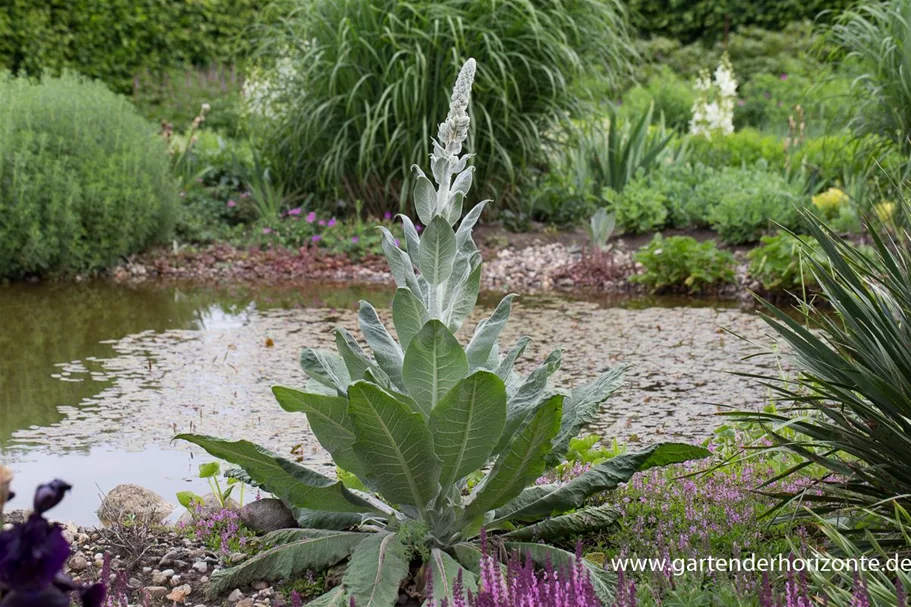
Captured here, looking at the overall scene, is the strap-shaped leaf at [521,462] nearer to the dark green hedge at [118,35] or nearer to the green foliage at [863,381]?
the green foliage at [863,381]

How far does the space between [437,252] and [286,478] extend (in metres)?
0.67

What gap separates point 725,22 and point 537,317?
13572 mm

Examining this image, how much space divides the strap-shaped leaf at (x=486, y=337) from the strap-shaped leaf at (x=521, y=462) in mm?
209

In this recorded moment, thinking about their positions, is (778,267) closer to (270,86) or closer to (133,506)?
(133,506)

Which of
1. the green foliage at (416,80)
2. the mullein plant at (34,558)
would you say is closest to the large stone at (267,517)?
the mullein plant at (34,558)

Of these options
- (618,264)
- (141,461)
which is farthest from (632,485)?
(618,264)

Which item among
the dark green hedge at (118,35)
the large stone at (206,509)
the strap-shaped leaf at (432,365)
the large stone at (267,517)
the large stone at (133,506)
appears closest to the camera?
the strap-shaped leaf at (432,365)

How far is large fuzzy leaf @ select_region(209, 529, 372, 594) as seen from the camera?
230 cm

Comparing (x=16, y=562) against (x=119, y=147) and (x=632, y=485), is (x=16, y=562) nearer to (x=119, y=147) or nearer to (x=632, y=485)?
(x=632, y=485)

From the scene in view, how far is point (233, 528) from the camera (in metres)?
2.62

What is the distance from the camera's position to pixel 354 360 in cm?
248

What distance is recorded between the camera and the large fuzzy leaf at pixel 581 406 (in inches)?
98.7

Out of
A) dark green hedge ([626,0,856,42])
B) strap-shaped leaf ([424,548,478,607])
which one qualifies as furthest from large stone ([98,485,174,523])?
dark green hedge ([626,0,856,42])

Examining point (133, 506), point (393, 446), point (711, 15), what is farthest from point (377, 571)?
point (711, 15)
